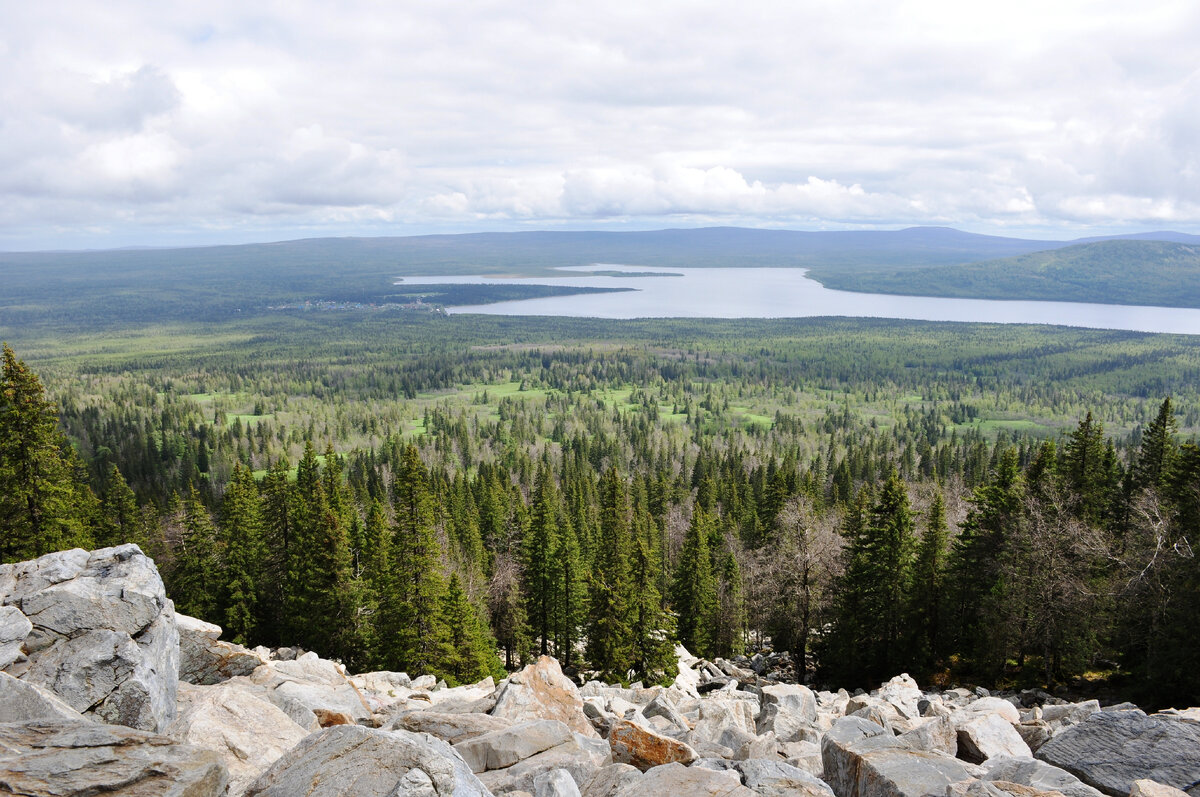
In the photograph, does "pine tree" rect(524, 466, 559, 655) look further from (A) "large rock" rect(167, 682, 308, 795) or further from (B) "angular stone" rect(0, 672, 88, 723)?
(B) "angular stone" rect(0, 672, 88, 723)

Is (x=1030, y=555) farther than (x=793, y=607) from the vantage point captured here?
No

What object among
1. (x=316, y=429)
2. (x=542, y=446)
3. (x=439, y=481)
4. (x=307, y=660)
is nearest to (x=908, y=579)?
(x=307, y=660)

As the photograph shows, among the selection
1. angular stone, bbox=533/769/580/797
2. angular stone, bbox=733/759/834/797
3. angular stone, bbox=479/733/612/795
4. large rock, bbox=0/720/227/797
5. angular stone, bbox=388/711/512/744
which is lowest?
angular stone, bbox=388/711/512/744

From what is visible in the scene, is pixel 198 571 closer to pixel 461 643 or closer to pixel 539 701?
pixel 461 643

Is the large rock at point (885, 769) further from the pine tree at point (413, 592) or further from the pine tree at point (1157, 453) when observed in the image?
the pine tree at point (1157, 453)

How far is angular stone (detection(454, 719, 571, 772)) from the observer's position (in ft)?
47.7

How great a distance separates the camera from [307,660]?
81.4 ft

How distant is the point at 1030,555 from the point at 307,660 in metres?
33.5

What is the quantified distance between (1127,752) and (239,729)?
19276mm

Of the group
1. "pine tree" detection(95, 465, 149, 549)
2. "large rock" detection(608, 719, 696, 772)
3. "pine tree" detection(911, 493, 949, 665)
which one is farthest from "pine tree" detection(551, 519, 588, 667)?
"large rock" detection(608, 719, 696, 772)

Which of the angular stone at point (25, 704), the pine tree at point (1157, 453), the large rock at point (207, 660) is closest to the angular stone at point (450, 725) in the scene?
the angular stone at point (25, 704)

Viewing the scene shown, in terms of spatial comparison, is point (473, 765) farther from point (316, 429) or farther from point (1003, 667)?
point (316, 429)

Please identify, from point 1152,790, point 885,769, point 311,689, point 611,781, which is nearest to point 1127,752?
point 1152,790

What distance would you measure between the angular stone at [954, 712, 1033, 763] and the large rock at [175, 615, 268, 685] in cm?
2060
